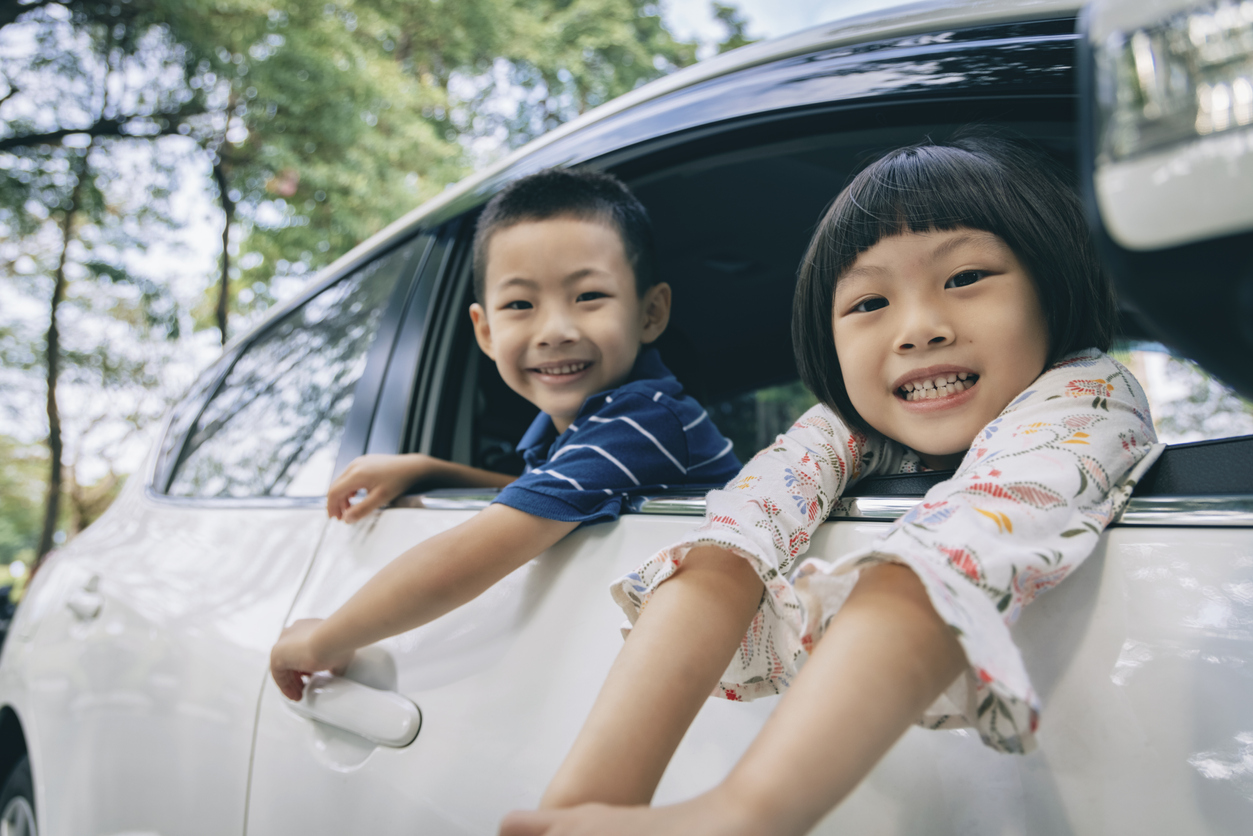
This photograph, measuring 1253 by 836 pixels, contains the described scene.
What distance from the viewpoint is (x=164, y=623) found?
5.85ft

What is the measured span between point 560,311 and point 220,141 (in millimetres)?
10404

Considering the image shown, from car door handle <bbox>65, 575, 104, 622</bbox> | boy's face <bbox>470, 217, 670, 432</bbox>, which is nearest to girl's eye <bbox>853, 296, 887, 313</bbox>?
boy's face <bbox>470, 217, 670, 432</bbox>

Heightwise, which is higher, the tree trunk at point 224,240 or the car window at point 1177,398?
the tree trunk at point 224,240

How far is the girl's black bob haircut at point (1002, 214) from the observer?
3.32 feet

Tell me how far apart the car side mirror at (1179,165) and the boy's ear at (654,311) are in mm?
1350

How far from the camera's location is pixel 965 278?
1.02 metres

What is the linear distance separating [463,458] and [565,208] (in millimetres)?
566

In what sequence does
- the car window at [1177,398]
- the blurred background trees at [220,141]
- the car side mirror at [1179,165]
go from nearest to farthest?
the car side mirror at [1179,165] < the car window at [1177,398] < the blurred background trees at [220,141]

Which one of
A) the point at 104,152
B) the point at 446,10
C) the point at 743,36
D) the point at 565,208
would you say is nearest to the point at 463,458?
the point at 565,208

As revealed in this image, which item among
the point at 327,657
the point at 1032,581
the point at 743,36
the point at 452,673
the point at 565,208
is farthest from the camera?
the point at 743,36

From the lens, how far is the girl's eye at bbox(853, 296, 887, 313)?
1.08 meters

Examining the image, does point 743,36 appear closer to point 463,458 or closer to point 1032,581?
point 463,458

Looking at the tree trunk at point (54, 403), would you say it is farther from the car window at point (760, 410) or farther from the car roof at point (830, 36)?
the car roof at point (830, 36)

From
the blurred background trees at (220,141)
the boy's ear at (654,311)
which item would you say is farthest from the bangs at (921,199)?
the blurred background trees at (220,141)
